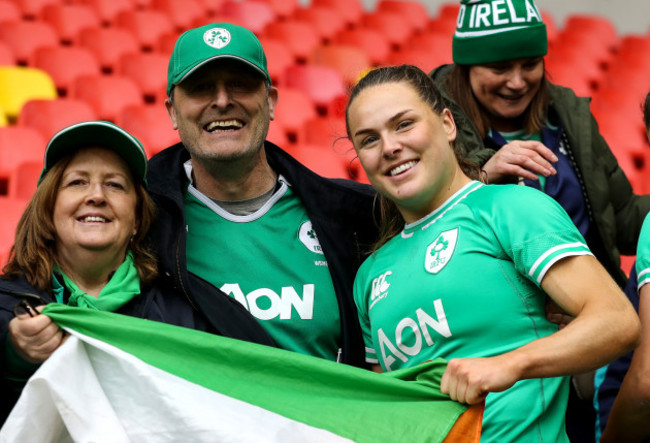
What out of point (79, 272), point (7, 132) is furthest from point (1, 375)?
point (7, 132)

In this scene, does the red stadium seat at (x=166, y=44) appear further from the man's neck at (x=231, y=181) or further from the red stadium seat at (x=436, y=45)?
the man's neck at (x=231, y=181)

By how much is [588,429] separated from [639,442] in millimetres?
376

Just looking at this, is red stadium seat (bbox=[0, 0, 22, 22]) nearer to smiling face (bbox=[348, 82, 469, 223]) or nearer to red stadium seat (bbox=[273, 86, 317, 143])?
red stadium seat (bbox=[273, 86, 317, 143])

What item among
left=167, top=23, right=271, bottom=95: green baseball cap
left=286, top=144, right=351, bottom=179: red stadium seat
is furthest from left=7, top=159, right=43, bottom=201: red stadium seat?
left=167, top=23, right=271, bottom=95: green baseball cap

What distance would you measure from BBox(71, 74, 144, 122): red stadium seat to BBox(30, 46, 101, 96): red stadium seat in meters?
0.21

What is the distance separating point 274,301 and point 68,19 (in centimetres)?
388

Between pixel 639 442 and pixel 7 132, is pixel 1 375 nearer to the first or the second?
pixel 639 442

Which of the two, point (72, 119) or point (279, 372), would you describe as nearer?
point (279, 372)

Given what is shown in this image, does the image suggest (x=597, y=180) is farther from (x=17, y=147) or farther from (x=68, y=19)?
(x=68, y=19)

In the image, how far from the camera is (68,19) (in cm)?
541

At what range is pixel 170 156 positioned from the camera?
2281mm

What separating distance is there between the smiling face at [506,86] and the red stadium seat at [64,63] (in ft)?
9.58

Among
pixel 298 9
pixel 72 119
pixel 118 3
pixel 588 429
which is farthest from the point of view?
pixel 298 9

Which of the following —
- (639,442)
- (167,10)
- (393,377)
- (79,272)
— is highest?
(167,10)
